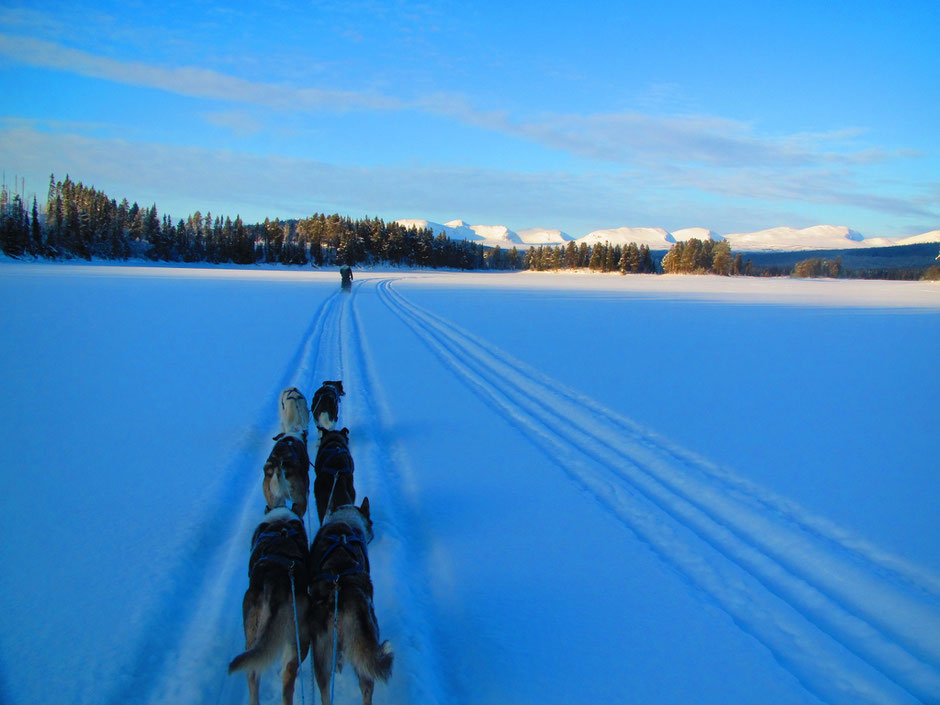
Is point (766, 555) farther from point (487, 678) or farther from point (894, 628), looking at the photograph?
point (487, 678)

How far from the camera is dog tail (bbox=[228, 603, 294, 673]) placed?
2.28 m

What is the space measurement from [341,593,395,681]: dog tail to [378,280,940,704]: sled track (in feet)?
7.90

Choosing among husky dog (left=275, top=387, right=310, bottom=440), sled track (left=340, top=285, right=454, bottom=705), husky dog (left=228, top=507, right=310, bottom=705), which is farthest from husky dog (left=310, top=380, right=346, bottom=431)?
husky dog (left=228, top=507, right=310, bottom=705)

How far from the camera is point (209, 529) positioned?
4.11 metres

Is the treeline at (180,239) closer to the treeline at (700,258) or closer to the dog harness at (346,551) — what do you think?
the treeline at (700,258)

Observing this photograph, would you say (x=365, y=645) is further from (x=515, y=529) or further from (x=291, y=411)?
(x=291, y=411)

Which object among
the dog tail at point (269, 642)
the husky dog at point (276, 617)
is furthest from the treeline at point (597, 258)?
the dog tail at point (269, 642)

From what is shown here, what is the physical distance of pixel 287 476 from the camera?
13.6 ft

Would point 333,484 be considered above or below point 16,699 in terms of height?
above

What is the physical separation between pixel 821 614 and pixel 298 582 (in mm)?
3487

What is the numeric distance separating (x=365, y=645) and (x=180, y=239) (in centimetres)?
9739

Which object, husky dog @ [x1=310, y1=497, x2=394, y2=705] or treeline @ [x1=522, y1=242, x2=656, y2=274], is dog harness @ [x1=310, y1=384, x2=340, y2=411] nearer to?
husky dog @ [x1=310, y1=497, x2=394, y2=705]

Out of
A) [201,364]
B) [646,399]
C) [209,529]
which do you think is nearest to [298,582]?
[209,529]

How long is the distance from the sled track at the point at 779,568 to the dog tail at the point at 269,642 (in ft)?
9.36
